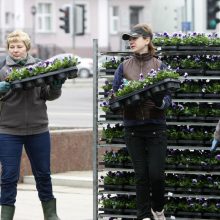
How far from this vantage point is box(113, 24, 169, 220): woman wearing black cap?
8.90m

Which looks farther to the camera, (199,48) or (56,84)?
(199,48)

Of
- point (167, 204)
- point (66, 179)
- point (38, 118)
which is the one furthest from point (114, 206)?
point (66, 179)

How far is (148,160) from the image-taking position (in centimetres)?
898

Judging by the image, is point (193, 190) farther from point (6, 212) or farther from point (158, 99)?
point (6, 212)

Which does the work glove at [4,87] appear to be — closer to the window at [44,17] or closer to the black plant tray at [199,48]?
the black plant tray at [199,48]

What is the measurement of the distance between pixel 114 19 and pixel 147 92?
61470 mm

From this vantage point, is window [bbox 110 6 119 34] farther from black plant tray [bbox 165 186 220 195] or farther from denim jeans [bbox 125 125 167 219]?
denim jeans [bbox 125 125 167 219]

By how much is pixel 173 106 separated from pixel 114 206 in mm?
1058

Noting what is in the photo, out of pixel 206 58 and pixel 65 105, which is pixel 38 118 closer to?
pixel 206 58

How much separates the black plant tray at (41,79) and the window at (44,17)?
5746 cm

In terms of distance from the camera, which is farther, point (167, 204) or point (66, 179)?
point (66, 179)

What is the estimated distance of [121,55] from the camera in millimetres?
9688

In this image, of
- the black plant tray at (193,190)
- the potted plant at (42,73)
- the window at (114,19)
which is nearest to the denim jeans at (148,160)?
the black plant tray at (193,190)

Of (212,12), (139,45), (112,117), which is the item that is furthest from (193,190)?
(212,12)
